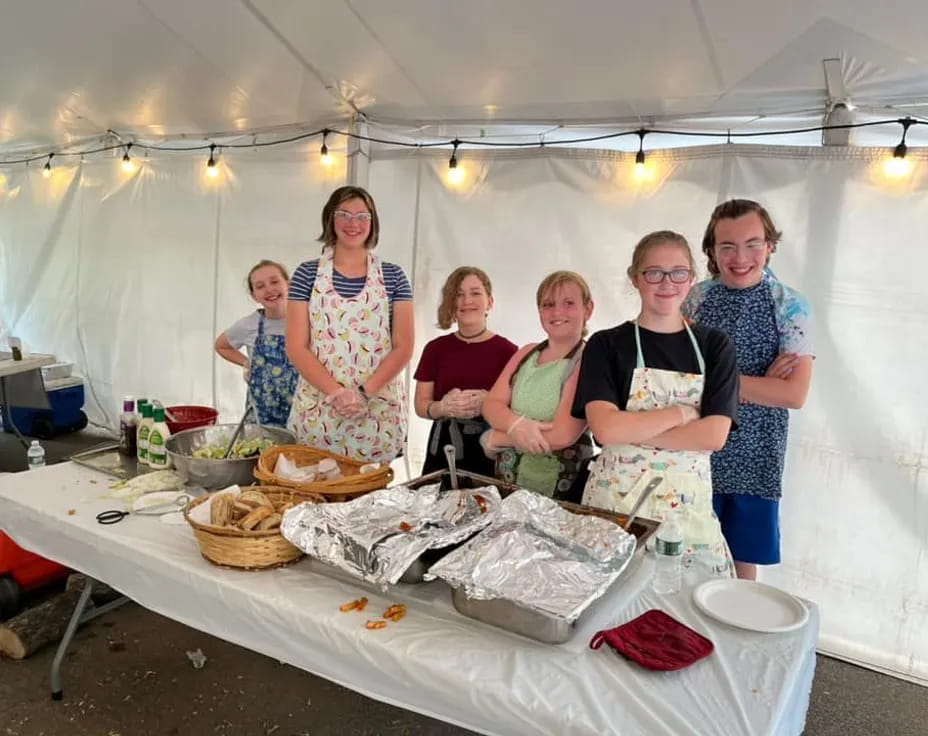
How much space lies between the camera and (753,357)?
2.00 meters

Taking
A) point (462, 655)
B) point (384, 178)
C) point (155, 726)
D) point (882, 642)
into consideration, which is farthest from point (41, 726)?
point (882, 642)

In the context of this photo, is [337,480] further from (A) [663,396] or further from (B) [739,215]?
(B) [739,215]

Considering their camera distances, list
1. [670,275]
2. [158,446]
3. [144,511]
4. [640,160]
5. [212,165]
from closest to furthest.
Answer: [670,275] → [144,511] → [158,446] → [640,160] → [212,165]

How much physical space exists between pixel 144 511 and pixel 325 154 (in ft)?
7.93

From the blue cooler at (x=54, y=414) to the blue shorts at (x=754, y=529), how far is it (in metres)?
5.05

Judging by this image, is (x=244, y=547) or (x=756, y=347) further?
(x=756, y=347)

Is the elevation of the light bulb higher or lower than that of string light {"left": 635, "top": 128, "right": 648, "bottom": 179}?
lower

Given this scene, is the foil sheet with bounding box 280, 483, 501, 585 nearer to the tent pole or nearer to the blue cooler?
the tent pole

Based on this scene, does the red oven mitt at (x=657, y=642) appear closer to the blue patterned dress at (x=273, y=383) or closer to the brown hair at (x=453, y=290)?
the brown hair at (x=453, y=290)

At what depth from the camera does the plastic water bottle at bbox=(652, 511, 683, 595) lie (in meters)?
1.40

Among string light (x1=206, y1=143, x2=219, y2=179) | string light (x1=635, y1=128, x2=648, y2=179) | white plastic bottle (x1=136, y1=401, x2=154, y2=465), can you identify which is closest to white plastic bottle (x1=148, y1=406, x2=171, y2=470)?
white plastic bottle (x1=136, y1=401, x2=154, y2=465)

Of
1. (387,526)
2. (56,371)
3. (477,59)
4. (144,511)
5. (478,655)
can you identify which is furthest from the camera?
(56,371)

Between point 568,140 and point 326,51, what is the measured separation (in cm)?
117

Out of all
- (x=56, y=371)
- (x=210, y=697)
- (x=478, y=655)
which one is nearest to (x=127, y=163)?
(x=56, y=371)
